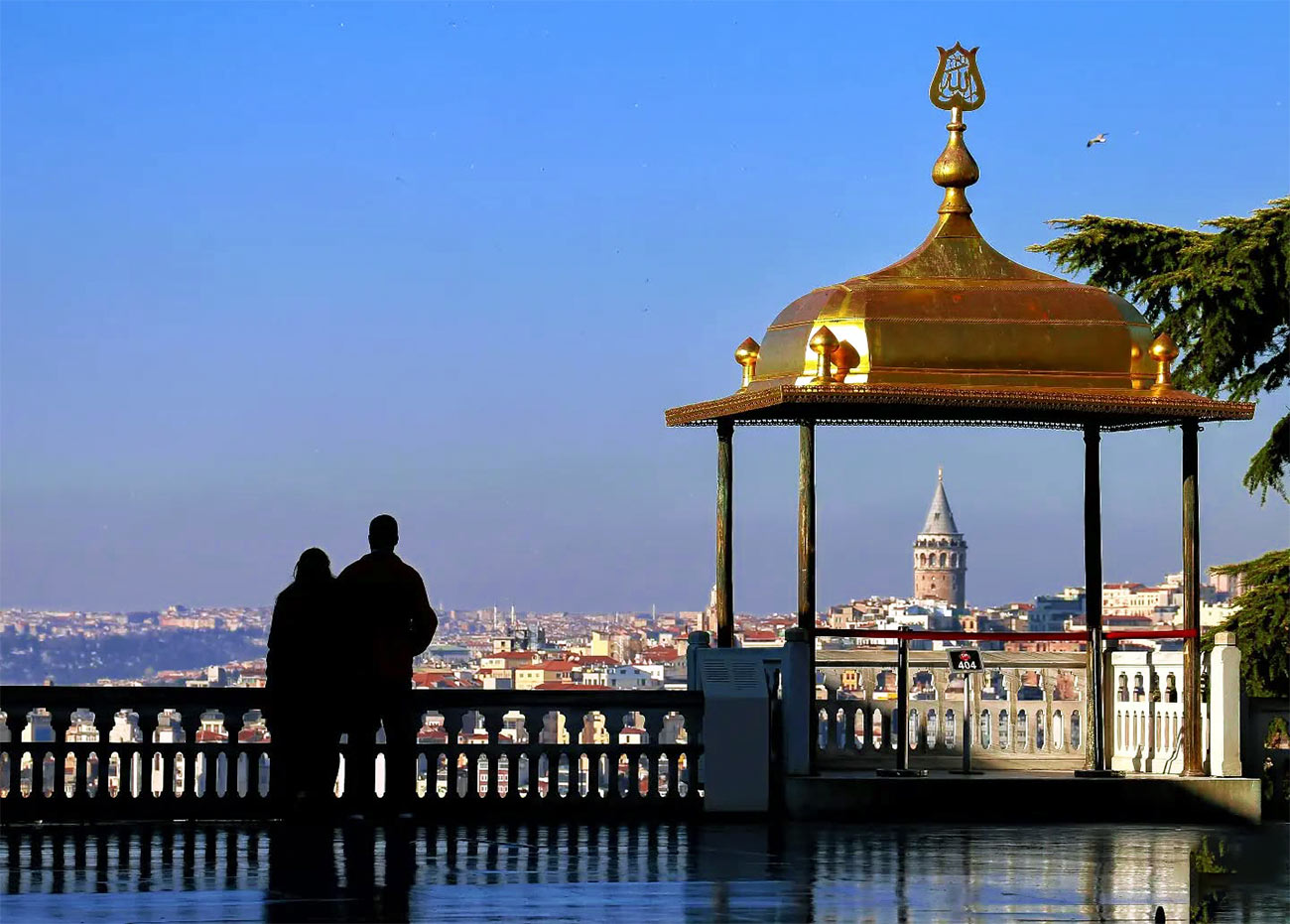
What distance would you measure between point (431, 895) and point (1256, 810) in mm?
8621

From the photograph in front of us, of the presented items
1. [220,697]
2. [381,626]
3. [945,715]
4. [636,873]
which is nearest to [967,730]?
[945,715]

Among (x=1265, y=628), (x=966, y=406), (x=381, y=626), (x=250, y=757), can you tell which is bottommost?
(x=250, y=757)

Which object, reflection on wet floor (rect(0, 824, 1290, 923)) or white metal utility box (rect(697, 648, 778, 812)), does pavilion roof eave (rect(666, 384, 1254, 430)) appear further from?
reflection on wet floor (rect(0, 824, 1290, 923))

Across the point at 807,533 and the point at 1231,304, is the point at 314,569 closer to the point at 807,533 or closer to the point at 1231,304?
the point at 807,533

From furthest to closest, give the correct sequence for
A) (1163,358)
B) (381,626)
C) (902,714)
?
(902,714) → (1163,358) → (381,626)

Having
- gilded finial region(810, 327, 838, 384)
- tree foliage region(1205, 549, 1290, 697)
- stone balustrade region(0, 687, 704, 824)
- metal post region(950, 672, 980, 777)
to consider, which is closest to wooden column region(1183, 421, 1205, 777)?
metal post region(950, 672, 980, 777)

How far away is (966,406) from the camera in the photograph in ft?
62.2

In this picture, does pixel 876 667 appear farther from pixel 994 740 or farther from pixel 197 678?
pixel 197 678

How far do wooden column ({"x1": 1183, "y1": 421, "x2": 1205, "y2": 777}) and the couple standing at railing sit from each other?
234 inches

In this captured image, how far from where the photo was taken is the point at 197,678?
121 m

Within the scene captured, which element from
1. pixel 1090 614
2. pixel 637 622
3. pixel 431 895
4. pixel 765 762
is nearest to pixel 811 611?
pixel 765 762

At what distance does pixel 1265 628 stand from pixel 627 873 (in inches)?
741

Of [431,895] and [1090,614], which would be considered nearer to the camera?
[431,895]

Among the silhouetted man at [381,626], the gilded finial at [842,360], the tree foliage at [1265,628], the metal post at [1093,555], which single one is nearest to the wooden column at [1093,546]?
the metal post at [1093,555]
